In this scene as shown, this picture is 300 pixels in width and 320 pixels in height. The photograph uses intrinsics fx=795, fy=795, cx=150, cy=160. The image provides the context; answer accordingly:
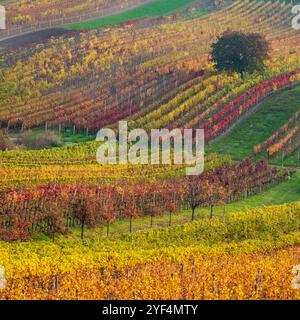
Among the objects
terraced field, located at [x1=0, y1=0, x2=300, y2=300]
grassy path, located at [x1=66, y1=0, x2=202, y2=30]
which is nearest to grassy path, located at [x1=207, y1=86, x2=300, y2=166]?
terraced field, located at [x1=0, y1=0, x2=300, y2=300]

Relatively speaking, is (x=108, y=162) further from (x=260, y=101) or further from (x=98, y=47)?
(x=98, y=47)

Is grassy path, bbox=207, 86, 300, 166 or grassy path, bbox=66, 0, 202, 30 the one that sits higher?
grassy path, bbox=66, 0, 202, 30

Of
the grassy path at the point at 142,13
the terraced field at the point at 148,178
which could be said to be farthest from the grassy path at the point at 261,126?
the grassy path at the point at 142,13

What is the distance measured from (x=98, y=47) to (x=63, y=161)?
41.6m

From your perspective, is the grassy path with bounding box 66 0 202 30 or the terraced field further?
the grassy path with bounding box 66 0 202 30

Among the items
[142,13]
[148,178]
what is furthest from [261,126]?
[142,13]

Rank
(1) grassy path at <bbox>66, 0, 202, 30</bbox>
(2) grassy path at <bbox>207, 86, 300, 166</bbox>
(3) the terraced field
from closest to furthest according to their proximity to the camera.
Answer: (3) the terraced field < (2) grassy path at <bbox>207, 86, 300, 166</bbox> < (1) grassy path at <bbox>66, 0, 202, 30</bbox>

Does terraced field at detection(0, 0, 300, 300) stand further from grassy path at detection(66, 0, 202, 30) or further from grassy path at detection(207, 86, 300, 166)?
grassy path at detection(66, 0, 202, 30)

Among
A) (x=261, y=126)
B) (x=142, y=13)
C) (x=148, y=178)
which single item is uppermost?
(x=142, y=13)

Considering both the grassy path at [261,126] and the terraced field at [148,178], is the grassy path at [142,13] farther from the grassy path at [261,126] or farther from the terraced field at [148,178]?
the grassy path at [261,126]

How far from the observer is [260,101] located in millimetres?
70562

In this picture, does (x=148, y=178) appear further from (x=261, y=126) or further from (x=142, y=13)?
(x=142, y=13)
